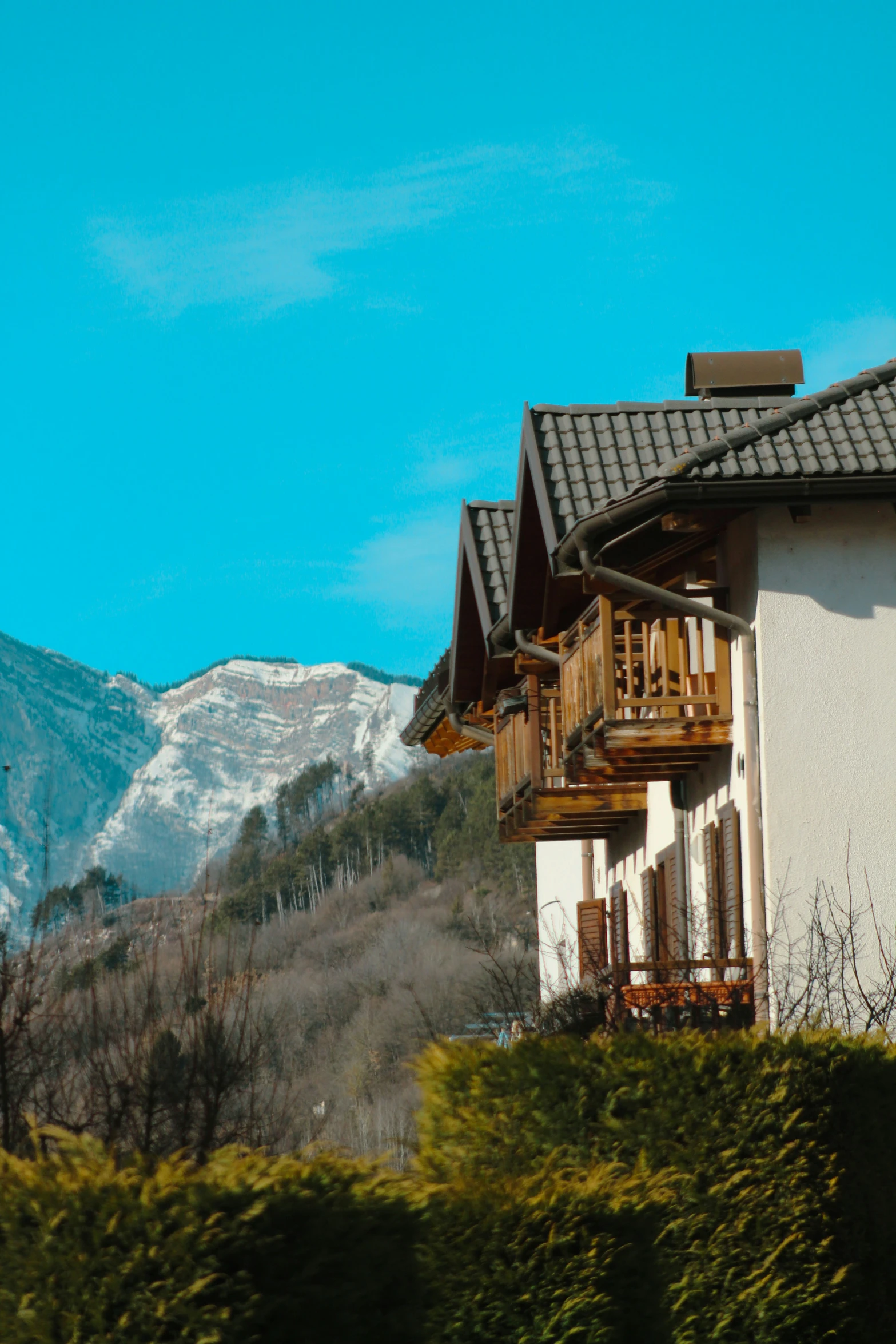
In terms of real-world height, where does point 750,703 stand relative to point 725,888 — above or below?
above

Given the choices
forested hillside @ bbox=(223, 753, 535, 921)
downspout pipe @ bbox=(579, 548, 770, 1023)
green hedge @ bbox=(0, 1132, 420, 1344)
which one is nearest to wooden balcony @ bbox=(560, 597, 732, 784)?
downspout pipe @ bbox=(579, 548, 770, 1023)

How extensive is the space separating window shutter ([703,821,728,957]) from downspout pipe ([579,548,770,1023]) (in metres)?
0.66

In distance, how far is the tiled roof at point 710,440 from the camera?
1421 centimetres

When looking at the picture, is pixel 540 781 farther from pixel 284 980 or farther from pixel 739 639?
pixel 284 980

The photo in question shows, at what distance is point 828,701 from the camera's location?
47.0 ft

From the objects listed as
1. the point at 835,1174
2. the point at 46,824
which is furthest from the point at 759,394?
the point at 835,1174

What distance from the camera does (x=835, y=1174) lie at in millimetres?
7566

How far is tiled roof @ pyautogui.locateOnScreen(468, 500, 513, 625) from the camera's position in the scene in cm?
2045

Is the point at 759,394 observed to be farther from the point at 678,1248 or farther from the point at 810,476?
the point at 678,1248

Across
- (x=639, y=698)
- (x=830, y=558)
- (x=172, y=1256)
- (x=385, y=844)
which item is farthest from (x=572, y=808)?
(x=385, y=844)

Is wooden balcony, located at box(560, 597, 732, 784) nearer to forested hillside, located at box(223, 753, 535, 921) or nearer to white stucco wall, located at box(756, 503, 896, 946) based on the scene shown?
white stucco wall, located at box(756, 503, 896, 946)

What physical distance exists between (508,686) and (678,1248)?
15637 millimetres

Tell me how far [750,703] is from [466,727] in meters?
9.88

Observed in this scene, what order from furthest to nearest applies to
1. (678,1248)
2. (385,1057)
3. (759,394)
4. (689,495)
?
(385,1057), (759,394), (689,495), (678,1248)
